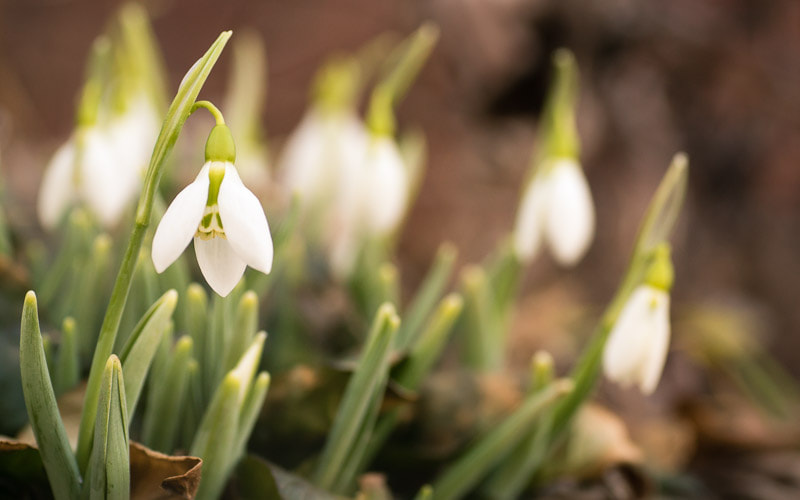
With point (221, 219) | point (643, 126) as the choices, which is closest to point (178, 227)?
point (221, 219)

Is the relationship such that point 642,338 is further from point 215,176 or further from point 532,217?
point 215,176

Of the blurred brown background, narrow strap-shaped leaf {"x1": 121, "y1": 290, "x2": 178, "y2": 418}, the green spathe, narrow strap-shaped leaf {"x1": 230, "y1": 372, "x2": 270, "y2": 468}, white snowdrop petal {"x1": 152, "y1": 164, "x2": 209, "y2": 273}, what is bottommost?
narrow strap-shaped leaf {"x1": 230, "y1": 372, "x2": 270, "y2": 468}

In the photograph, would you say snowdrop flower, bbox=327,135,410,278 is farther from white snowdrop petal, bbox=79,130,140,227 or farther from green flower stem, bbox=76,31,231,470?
green flower stem, bbox=76,31,231,470

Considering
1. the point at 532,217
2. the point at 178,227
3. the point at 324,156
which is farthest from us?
the point at 324,156

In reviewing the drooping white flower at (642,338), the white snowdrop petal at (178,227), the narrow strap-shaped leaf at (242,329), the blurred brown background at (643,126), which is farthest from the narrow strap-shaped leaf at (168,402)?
the blurred brown background at (643,126)

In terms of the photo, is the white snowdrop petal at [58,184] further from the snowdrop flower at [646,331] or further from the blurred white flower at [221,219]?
the snowdrop flower at [646,331]

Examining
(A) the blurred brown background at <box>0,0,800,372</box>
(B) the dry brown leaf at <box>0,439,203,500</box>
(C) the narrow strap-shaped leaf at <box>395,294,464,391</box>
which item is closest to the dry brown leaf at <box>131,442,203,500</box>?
(B) the dry brown leaf at <box>0,439,203,500</box>

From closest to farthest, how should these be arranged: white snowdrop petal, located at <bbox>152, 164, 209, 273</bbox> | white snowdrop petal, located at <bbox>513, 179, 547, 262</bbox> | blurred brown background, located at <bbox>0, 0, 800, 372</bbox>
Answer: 1. white snowdrop petal, located at <bbox>152, 164, 209, 273</bbox>
2. white snowdrop petal, located at <bbox>513, 179, 547, 262</bbox>
3. blurred brown background, located at <bbox>0, 0, 800, 372</bbox>
